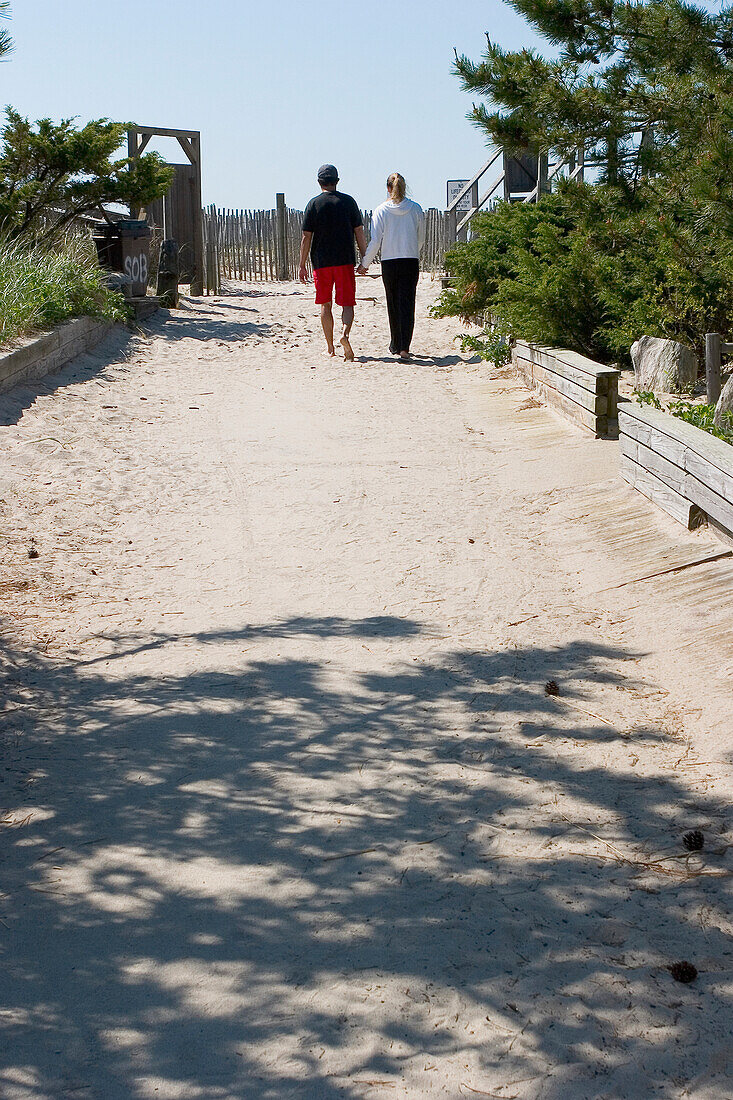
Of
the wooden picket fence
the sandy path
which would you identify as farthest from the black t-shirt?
the wooden picket fence

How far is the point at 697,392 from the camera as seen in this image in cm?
814

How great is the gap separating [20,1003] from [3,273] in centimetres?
971

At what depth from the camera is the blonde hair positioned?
1166 centimetres

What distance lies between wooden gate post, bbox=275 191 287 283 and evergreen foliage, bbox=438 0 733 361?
15410 millimetres

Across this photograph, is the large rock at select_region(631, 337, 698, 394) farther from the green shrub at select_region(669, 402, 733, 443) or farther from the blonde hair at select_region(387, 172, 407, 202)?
the blonde hair at select_region(387, 172, 407, 202)

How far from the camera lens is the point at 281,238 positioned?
23922 mm

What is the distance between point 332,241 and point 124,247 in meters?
4.16

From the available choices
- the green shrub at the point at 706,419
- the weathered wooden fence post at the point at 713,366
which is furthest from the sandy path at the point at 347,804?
the weathered wooden fence post at the point at 713,366

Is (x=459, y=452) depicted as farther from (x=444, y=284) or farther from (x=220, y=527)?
(x=444, y=284)

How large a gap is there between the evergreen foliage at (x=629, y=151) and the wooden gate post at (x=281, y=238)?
15.4 m

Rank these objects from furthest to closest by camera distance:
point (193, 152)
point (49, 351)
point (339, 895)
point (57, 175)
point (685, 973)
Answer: point (193, 152) → point (57, 175) → point (49, 351) → point (339, 895) → point (685, 973)

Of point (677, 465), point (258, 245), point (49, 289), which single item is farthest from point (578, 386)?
point (258, 245)

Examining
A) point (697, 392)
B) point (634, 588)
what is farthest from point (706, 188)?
point (697, 392)

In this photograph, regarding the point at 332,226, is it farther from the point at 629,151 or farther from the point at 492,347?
the point at 629,151
